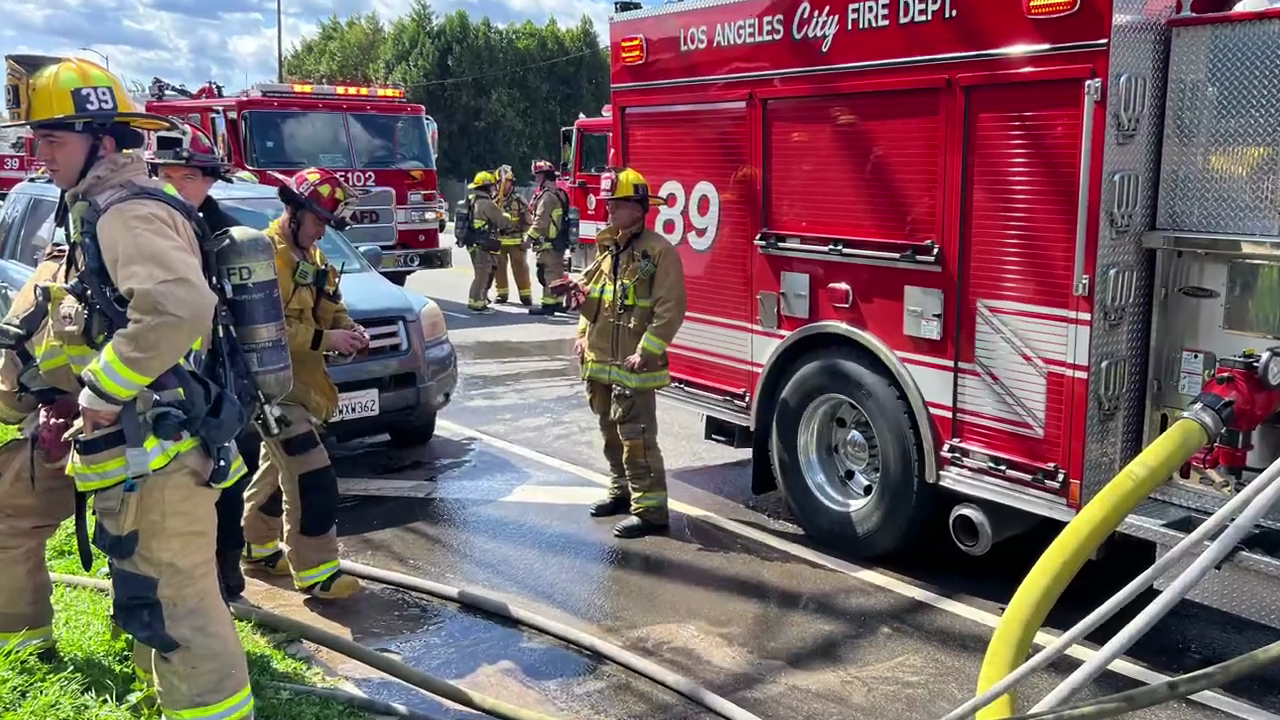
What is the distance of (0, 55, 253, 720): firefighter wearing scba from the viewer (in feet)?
9.78

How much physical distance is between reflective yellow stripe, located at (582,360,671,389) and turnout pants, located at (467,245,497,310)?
851 centimetres

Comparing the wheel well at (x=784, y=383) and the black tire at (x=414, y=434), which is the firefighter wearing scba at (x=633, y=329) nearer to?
the wheel well at (x=784, y=383)

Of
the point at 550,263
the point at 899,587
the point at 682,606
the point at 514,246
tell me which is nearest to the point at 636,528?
the point at 682,606

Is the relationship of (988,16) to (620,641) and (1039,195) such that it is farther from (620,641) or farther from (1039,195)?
(620,641)

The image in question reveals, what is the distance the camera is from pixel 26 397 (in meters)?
3.75

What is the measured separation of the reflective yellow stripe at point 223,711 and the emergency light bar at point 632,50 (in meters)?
4.37

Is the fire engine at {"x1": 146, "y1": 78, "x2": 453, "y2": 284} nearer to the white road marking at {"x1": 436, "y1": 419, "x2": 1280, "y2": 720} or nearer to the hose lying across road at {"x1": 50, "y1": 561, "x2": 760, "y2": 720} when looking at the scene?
the white road marking at {"x1": 436, "y1": 419, "x2": 1280, "y2": 720}

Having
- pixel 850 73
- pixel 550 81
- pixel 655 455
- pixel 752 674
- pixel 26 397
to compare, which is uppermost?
pixel 550 81

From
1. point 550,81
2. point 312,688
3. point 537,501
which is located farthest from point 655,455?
point 550,81

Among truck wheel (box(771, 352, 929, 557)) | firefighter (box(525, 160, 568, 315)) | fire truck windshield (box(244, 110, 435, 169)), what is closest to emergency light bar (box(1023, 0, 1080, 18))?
truck wheel (box(771, 352, 929, 557))

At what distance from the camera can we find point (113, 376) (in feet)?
9.68

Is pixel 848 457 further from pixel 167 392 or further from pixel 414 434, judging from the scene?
pixel 167 392

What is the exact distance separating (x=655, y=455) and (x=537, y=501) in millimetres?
931

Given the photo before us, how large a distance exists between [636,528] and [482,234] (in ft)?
29.2
